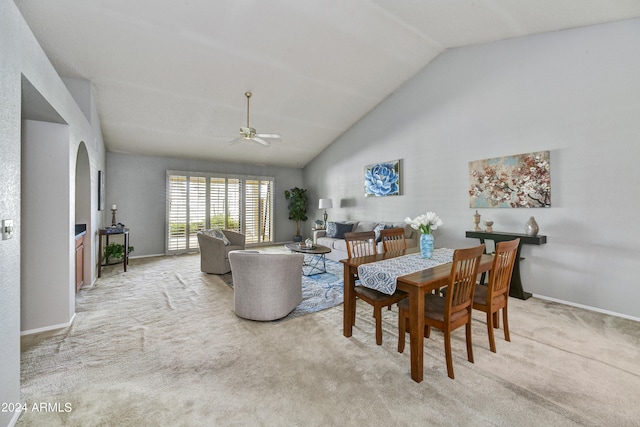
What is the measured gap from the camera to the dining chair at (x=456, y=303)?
196 cm

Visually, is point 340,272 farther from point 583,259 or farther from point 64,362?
point 64,362

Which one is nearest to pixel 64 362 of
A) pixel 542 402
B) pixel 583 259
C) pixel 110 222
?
pixel 542 402

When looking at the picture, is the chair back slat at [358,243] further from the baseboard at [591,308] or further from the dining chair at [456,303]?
the baseboard at [591,308]

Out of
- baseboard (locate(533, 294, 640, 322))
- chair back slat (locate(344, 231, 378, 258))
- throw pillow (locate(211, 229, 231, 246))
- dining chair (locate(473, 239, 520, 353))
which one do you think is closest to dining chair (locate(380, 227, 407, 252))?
chair back slat (locate(344, 231, 378, 258))

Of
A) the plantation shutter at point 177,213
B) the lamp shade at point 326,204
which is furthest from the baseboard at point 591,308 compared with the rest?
the plantation shutter at point 177,213

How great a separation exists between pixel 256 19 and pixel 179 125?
3088 mm

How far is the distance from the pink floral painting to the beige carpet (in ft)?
5.05

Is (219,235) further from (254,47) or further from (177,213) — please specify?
(254,47)

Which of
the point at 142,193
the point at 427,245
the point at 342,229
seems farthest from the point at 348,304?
the point at 142,193

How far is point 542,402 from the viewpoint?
1.77 m

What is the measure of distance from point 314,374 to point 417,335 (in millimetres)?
825

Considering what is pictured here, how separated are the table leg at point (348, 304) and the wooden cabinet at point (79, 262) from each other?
3.59 metres

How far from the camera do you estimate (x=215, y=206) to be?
7.43m

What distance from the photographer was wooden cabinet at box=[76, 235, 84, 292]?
3.64 metres
